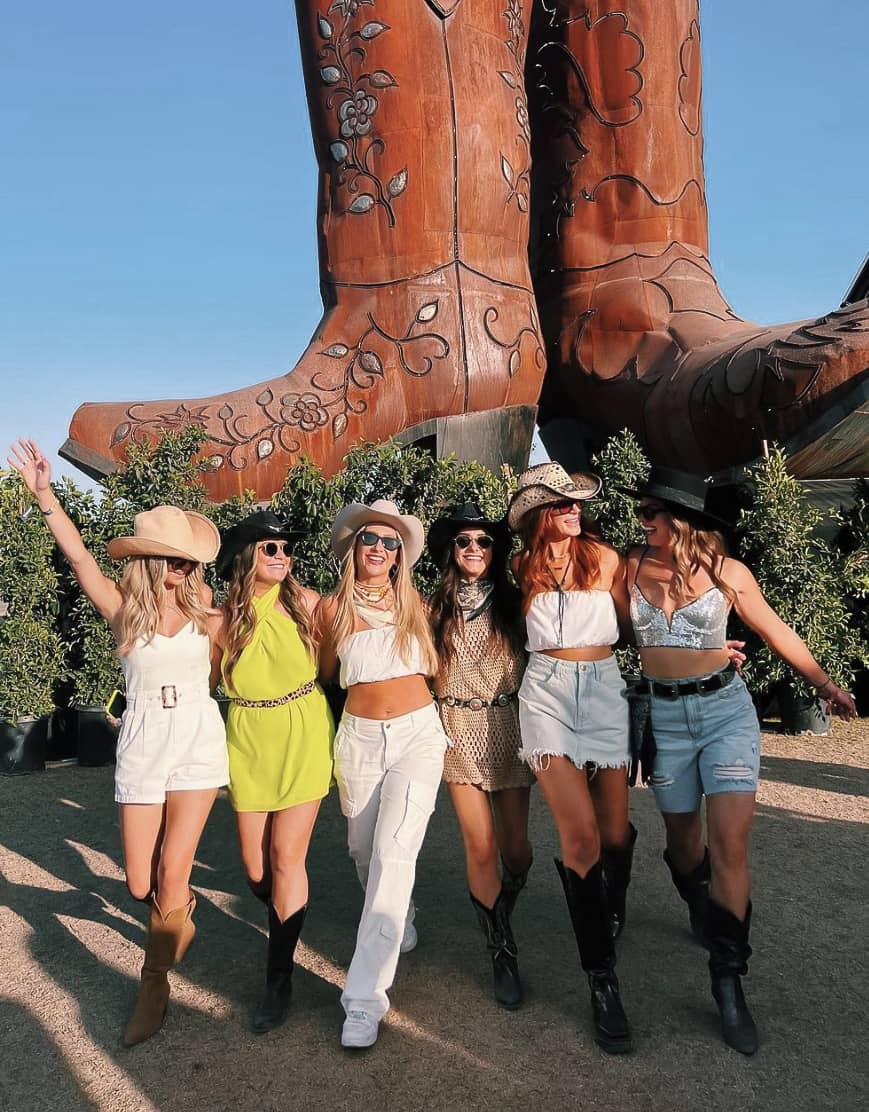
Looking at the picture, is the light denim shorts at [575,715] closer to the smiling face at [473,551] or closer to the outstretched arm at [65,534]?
the smiling face at [473,551]

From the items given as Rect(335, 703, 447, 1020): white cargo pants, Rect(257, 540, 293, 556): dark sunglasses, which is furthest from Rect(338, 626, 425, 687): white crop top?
Rect(257, 540, 293, 556): dark sunglasses

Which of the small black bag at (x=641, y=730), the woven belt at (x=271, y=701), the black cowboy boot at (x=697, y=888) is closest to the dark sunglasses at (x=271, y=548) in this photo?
the woven belt at (x=271, y=701)

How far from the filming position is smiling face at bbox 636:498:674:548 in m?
2.75

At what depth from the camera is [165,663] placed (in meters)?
2.71

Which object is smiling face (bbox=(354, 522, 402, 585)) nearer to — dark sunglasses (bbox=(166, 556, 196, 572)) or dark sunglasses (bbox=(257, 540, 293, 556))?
dark sunglasses (bbox=(257, 540, 293, 556))

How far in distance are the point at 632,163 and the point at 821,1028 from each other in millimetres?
6063

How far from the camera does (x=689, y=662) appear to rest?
8.82 feet

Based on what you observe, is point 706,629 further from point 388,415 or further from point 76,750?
point 76,750

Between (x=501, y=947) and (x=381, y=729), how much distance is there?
72 cm

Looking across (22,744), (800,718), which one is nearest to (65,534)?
(22,744)

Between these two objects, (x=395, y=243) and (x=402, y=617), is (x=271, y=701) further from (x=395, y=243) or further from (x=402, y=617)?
(x=395, y=243)

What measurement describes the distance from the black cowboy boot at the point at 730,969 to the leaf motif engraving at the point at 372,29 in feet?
16.4

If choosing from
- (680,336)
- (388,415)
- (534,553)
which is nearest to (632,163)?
(680,336)

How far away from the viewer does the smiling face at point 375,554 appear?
2.81 m
